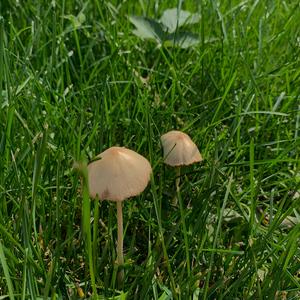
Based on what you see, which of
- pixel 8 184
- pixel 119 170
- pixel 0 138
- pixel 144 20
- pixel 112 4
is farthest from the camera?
pixel 112 4

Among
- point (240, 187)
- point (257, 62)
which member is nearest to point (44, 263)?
point (240, 187)

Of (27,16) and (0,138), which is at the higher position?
(27,16)

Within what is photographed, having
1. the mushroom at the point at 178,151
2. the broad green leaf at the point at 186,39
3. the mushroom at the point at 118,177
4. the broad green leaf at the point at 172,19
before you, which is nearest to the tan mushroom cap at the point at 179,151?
the mushroom at the point at 178,151

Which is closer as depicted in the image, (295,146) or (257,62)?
(295,146)

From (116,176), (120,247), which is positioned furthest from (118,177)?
(120,247)

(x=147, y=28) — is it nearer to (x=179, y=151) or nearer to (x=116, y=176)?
(x=179, y=151)

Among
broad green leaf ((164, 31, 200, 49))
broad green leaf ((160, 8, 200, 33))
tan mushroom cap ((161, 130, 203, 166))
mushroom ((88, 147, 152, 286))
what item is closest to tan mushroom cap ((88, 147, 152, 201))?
→ mushroom ((88, 147, 152, 286))

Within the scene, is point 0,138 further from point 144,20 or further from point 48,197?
point 144,20

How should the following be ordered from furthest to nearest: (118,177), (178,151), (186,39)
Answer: (186,39), (178,151), (118,177)

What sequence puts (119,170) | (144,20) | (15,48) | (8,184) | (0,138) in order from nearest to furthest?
(119,170)
(8,184)
(0,138)
(15,48)
(144,20)
